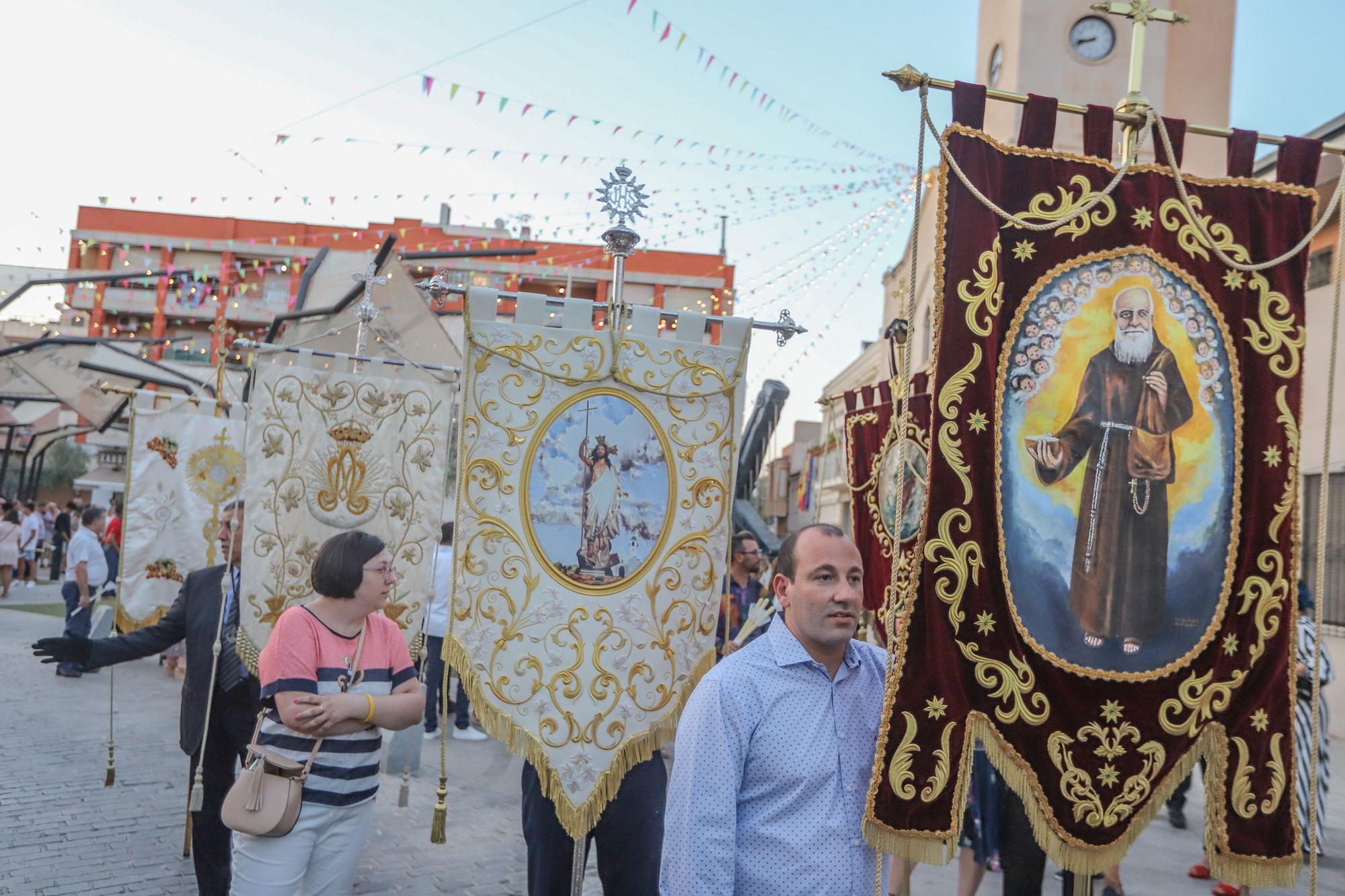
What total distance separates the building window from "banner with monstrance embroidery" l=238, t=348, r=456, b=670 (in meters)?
10.2

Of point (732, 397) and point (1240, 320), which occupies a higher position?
point (1240, 320)

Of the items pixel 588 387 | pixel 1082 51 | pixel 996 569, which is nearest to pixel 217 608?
pixel 588 387

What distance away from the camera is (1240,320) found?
334cm

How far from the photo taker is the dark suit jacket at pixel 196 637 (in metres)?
4.38

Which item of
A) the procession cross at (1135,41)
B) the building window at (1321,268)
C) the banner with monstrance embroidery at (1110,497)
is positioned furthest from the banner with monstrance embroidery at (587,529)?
the building window at (1321,268)

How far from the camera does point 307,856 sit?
322 centimetres

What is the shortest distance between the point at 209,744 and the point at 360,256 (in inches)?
331

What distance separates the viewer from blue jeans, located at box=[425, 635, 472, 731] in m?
8.51

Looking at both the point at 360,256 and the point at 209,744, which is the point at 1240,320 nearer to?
the point at 209,744

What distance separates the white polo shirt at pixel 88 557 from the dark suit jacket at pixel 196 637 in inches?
258

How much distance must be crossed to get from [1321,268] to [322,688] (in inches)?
475

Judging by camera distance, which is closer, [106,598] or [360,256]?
[106,598]

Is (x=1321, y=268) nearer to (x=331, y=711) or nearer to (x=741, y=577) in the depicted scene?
(x=741, y=577)

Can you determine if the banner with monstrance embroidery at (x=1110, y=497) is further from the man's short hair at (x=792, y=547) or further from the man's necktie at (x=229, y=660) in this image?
the man's necktie at (x=229, y=660)
